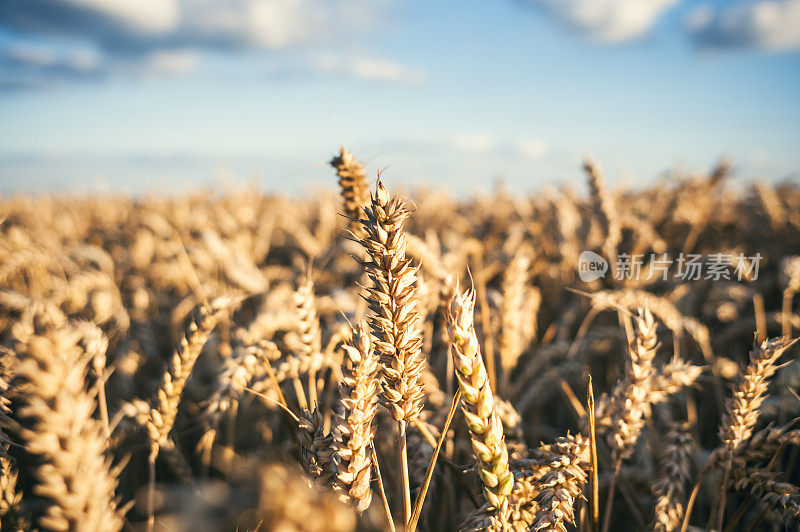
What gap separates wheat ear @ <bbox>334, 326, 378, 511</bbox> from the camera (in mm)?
826

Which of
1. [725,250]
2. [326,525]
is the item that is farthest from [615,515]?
[725,250]

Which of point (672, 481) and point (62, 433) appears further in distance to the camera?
point (672, 481)

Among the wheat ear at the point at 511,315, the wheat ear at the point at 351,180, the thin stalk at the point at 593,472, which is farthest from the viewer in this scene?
the wheat ear at the point at 511,315

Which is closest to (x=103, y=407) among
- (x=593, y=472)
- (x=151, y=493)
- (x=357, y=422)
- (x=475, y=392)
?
(x=151, y=493)

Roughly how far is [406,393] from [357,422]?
12 cm

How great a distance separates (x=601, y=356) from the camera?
293 centimetres

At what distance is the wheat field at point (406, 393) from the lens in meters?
0.70

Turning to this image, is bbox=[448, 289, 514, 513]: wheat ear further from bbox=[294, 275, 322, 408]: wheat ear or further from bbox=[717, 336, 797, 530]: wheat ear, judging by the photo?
bbox=[717, 336, 797, 530]: wheat ear

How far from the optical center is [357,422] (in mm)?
826

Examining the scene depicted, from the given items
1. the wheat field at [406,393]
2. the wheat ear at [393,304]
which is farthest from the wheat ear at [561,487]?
the wheat ear at [393,304]

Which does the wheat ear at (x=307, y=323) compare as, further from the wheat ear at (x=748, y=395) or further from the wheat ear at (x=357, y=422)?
the wheat ear at (x=748, y=395)

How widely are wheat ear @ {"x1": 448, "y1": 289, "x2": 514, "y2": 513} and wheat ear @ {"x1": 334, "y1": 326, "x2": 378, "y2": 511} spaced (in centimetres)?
18

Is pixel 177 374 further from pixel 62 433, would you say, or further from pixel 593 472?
pixel 593 472

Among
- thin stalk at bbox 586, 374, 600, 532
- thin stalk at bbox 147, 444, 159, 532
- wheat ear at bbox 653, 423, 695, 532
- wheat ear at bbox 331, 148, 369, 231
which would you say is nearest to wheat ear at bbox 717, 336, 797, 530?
wheat ear at bbox 653, 423, 695, 532
